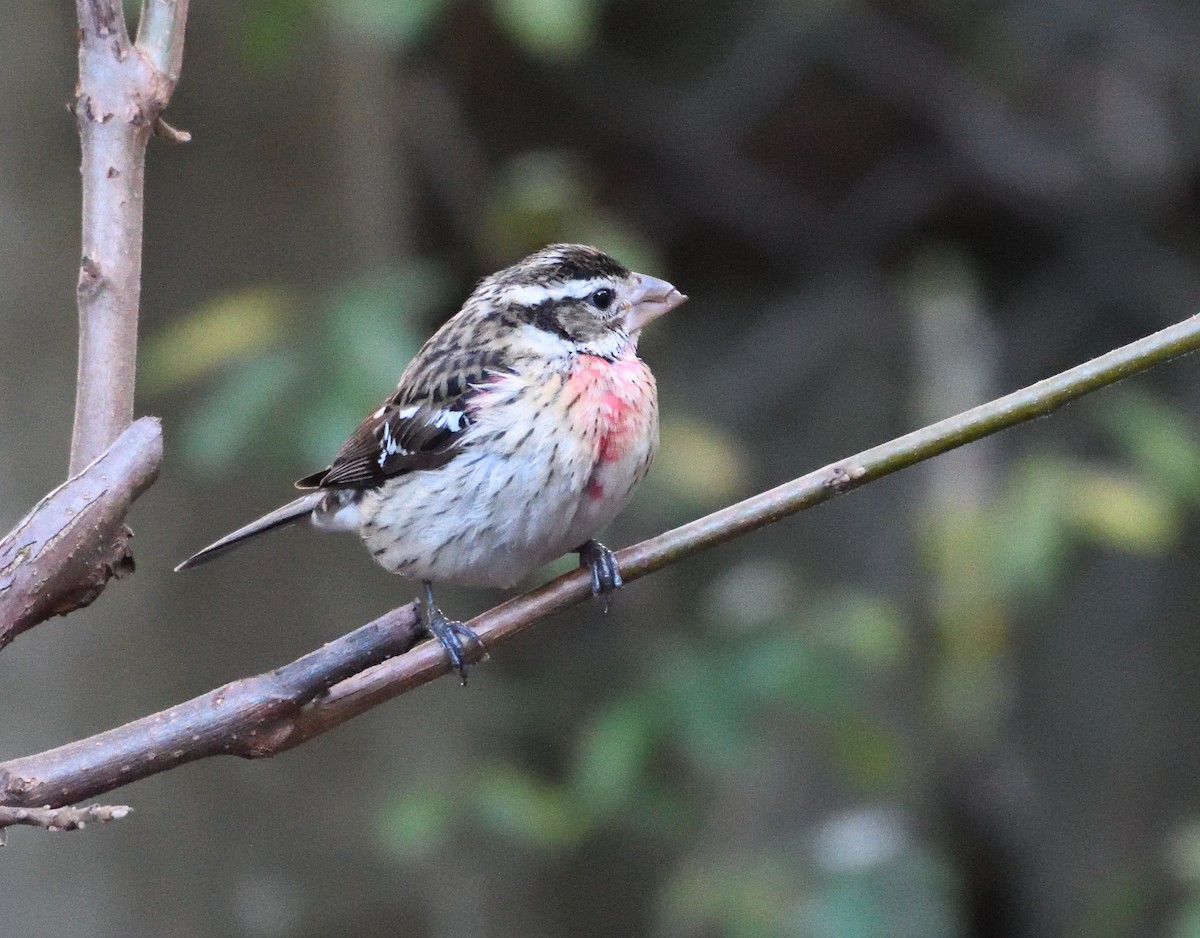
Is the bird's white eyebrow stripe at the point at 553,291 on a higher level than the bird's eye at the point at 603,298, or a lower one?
higher

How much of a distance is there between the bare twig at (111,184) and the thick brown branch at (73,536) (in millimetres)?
126

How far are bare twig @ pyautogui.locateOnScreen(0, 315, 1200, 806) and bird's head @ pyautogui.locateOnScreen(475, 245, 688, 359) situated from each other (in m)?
0.76

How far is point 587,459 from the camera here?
2.30 metres

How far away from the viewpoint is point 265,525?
267 centimetres

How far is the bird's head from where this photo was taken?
251cm

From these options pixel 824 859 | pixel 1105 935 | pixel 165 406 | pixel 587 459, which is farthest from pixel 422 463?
pixel 1105 935

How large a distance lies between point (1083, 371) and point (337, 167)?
289cm

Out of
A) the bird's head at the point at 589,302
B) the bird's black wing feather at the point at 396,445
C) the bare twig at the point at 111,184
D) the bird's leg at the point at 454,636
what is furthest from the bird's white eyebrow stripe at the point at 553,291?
the bare twig at the point at 111,184

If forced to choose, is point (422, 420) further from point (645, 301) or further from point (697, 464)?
point (697, 464)

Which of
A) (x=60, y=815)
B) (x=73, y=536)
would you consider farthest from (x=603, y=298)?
(x=60, y=815)

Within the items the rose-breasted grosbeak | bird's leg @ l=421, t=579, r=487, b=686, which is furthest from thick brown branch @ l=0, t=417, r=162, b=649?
the rose-breasted grosbeak

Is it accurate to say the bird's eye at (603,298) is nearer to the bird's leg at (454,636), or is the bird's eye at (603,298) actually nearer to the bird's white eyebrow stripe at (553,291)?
the bird's white eyebrow stripe at (553,291)

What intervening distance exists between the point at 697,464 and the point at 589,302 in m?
0.98

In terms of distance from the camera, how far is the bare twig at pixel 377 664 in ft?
4.36
